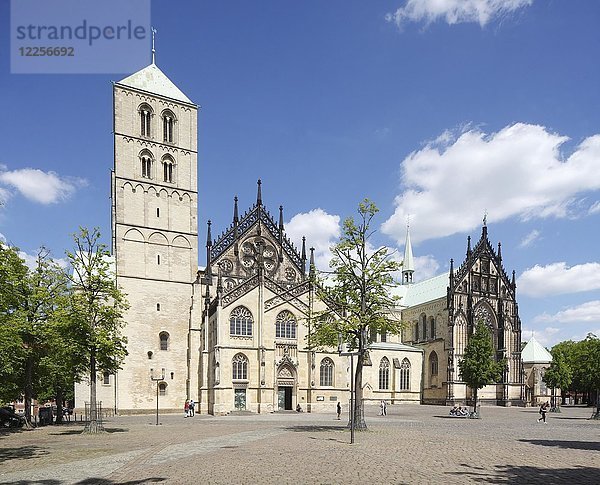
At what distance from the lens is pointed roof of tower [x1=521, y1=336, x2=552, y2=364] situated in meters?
90.0

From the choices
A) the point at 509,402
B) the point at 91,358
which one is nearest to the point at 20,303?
the point at 91,358

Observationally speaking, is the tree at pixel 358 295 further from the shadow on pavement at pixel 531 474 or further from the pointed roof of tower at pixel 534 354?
the pointed roof of tower at pixel 534 354

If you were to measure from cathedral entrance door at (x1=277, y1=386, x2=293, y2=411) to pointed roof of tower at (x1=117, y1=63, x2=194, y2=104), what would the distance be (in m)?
34.0

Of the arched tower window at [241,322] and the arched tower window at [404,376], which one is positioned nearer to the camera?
the arched tower window at [241,322]

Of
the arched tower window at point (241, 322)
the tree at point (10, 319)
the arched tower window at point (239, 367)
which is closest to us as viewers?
the tree at point (10, 319)

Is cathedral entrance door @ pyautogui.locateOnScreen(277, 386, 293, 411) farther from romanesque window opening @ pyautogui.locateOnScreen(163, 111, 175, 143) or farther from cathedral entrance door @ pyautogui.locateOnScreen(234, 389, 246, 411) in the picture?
romanesque window opening @ pyautogui.locateOnScreen(163, 111, 175, 143)

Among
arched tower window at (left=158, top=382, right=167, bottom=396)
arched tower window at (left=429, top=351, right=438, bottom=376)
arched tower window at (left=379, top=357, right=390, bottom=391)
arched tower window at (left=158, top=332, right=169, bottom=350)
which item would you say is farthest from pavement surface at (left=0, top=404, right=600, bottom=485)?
arched tower window at (left=429, top=351, right=438, bottom=376)

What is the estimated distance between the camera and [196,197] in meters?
60.8

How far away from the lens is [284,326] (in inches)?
2255

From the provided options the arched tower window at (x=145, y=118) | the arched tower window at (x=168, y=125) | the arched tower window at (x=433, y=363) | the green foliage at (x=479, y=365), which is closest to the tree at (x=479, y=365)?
the green foliage at (x=479, y=365)

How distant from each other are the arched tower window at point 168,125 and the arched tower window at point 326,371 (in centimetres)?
3013

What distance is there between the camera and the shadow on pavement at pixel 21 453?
2043 centimetres

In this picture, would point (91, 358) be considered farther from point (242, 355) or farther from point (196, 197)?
point (196, 197)

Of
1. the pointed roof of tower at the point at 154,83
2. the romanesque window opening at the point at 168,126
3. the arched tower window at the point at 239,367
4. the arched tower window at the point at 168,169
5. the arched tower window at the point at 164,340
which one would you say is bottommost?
the arched tower window at the point at 239,367
